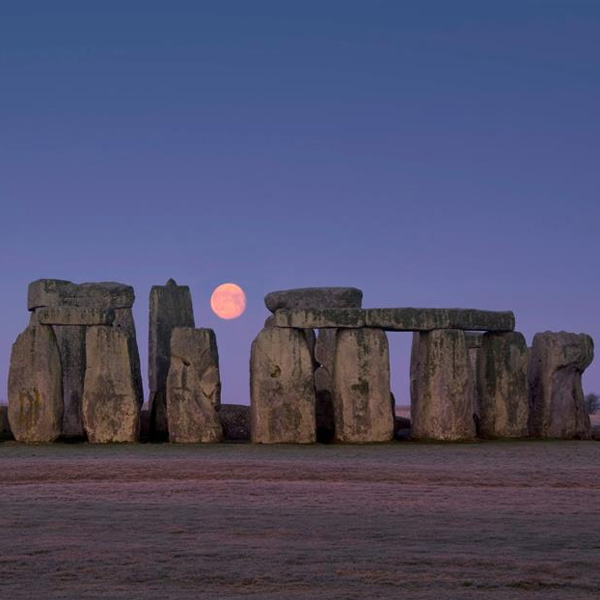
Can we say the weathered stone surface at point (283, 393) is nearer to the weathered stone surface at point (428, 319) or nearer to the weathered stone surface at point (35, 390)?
the weathered stone surface at point (428, 319)

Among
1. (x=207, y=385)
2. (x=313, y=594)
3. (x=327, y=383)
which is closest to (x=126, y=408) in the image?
(x=207, y=385)

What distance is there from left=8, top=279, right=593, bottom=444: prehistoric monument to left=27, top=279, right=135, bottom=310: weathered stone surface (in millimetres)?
2419

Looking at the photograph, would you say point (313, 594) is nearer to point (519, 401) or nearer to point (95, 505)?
point (95, 505)

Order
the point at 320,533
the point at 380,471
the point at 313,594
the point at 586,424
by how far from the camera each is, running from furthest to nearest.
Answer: the point at 586,424, the point at 380,471, the point at 320,533, the point at 313,594

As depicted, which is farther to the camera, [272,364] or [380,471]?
[272,364]

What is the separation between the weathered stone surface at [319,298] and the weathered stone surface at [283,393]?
2.21 metres

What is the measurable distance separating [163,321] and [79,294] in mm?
1899

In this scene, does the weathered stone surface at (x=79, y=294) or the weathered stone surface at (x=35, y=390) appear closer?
the weathered stone surface at (x=35, y=390)

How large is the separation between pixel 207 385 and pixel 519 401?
19.2 ft

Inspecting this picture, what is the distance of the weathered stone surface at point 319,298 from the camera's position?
22.7m

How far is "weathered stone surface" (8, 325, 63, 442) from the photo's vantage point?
21.0 m

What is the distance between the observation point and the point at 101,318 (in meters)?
21.0

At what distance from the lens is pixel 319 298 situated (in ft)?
74.7

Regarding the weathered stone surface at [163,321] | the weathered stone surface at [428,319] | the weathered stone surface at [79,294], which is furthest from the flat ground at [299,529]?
the weathered stone surface at [79,294]
